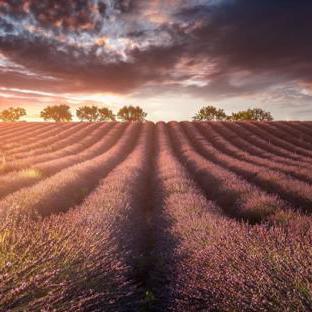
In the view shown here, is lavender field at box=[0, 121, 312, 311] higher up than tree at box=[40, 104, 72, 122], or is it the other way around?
lavender field at box=[0, 121, 312, 311]

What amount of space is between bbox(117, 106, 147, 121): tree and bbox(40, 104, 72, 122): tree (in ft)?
35.1

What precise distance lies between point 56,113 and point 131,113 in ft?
49.0

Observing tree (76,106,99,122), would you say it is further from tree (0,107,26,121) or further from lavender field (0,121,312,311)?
lavender field (0,121,312,311)

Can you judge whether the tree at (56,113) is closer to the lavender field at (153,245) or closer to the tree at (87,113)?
the tree at (87,113)

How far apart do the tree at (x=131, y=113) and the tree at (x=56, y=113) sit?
10703 mm

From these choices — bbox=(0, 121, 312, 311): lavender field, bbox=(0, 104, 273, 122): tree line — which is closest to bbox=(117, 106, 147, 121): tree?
bbox=(0, 104, 273, 122): tree line

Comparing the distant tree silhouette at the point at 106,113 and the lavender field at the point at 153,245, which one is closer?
the lavender field at the point at 153,245

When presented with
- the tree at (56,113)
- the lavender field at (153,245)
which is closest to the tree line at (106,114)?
the tree at (56,113)

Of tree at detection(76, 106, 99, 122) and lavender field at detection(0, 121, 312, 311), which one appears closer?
lavender field at detection(0, 121, 312, 311)

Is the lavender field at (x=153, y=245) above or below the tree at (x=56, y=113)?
above

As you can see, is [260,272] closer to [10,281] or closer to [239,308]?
[239,308]

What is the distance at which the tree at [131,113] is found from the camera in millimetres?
78062

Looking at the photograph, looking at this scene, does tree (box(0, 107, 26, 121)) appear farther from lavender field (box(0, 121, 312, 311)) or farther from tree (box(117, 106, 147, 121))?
lavender field (box(0, 121, 312, 311))

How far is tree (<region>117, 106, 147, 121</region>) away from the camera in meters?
78.1
